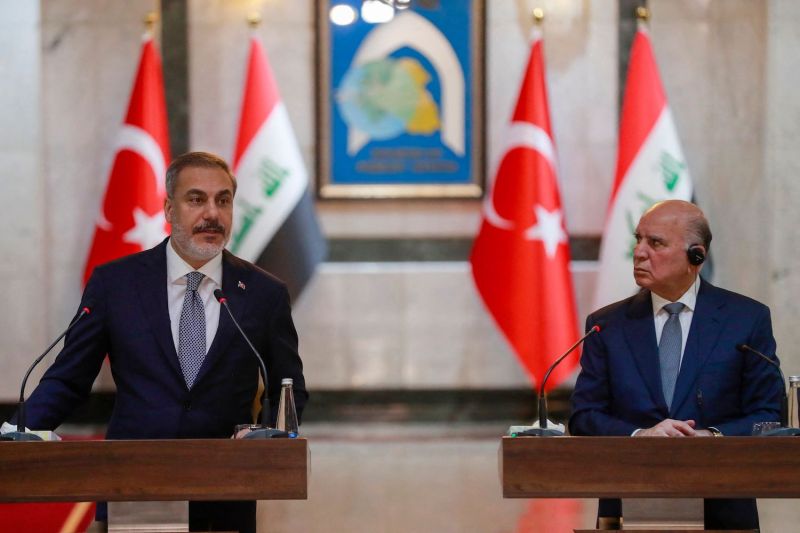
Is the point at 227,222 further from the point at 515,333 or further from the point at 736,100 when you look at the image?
the point at 736,100

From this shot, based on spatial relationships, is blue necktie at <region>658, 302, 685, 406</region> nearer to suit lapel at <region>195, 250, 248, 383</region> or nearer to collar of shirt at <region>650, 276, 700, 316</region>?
collar of shirt at <region>650, 276, 700, 316</region>

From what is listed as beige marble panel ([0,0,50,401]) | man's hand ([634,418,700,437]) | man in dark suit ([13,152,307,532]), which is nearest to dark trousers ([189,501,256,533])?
man in dark suit ([13,152,307,532])

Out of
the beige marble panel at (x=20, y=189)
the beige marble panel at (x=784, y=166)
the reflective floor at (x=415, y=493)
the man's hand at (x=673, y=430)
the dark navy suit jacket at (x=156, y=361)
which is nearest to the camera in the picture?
the man's hand at (x=673, y=430)

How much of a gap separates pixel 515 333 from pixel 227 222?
3900 mm

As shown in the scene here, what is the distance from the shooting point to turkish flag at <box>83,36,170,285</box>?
22.1ft

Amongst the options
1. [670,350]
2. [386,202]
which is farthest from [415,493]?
[670,350]

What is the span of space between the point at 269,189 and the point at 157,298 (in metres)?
3.72

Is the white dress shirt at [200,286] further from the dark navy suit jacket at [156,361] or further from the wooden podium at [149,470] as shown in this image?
the wooden podium at [149,470]

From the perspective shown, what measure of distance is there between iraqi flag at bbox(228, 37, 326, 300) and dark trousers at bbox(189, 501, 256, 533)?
3985 mm

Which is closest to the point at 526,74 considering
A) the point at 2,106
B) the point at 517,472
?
the point at 2,106

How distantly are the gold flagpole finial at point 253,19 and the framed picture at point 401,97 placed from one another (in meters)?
0.39

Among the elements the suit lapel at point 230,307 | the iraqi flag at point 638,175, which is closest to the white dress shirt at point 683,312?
the suit lapel at point 230,307

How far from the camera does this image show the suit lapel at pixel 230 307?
3.06m

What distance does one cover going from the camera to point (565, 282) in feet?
22.4
